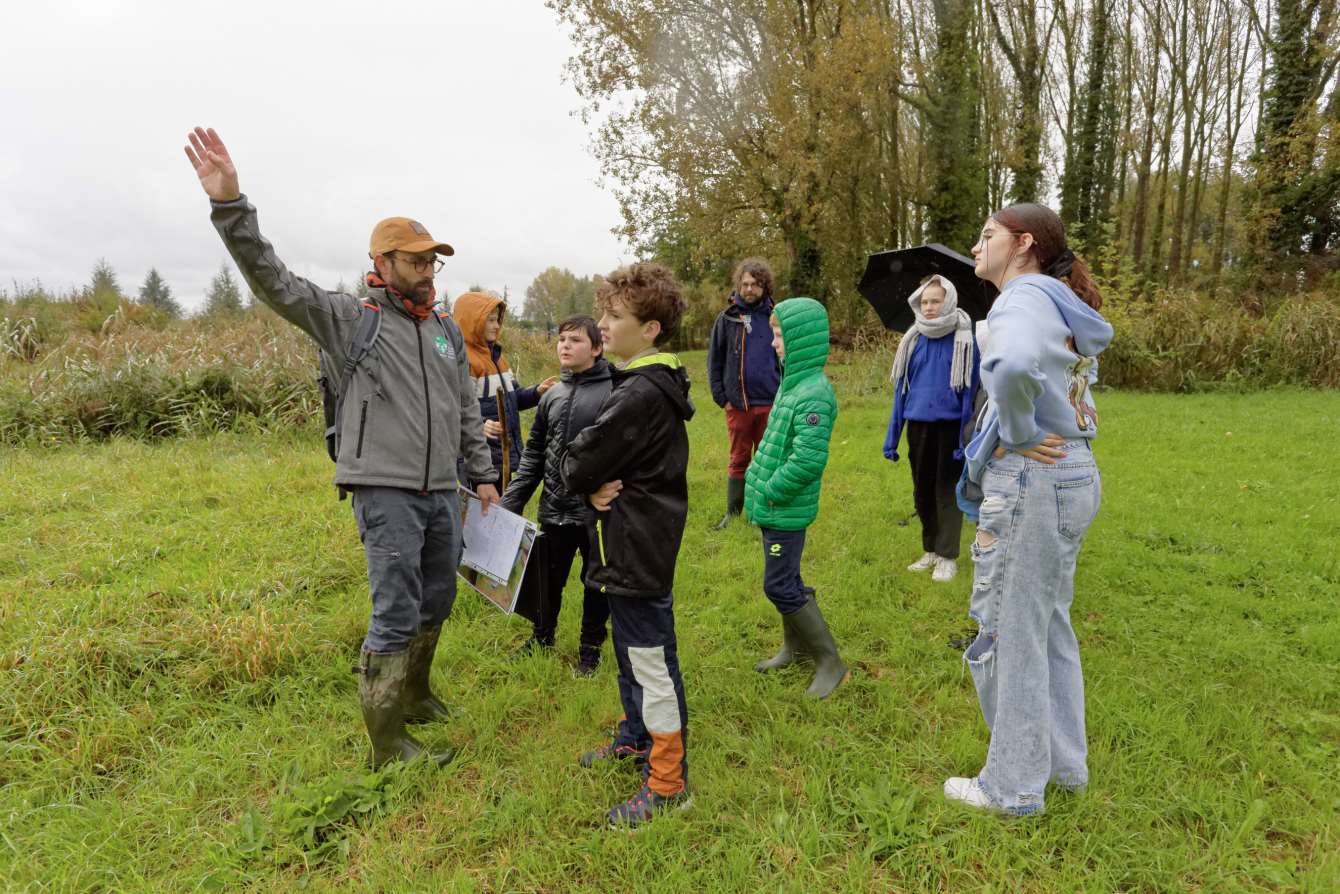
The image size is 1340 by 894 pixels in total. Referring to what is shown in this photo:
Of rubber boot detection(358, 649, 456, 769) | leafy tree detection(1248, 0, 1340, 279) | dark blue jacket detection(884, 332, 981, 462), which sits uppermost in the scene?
leafy tree detection(1248, 0, 1340, 279)

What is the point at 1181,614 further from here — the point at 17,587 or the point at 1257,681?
the point at 17,587

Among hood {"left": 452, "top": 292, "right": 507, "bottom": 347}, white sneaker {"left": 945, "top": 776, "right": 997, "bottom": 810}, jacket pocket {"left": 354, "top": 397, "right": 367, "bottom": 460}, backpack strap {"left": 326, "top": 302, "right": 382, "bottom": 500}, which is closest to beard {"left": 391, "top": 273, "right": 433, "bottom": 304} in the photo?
backpack strap {"left": 326, "top": 302, "right": 382, "bottom": 500}

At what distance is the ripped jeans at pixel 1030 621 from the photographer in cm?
210

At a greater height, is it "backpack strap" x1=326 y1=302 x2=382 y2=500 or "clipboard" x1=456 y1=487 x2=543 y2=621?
"backpack strap" x1=326 y1=302 x2=382 y2=500

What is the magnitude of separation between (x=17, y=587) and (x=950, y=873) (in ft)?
16.8

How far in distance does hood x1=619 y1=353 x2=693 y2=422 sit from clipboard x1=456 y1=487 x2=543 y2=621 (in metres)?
1.01

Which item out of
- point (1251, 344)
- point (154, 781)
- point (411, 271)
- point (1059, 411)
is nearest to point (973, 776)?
point (1059, 411)

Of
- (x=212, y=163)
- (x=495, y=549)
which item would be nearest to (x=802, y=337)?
(x=495, y=549)

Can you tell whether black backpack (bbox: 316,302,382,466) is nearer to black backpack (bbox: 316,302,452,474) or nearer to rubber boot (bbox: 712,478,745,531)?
black backpack (bbox: 316,302,452,474)

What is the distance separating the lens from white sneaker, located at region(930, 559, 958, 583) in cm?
442

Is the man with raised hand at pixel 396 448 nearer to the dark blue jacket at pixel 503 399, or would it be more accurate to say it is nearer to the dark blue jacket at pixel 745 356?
the dark blue jacket at pixel 503 399

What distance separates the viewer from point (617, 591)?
2.29 m

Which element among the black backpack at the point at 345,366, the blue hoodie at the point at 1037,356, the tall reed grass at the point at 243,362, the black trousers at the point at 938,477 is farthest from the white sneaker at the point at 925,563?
the tall reed grass at the point at 243,362

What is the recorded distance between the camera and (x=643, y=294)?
2334mm
